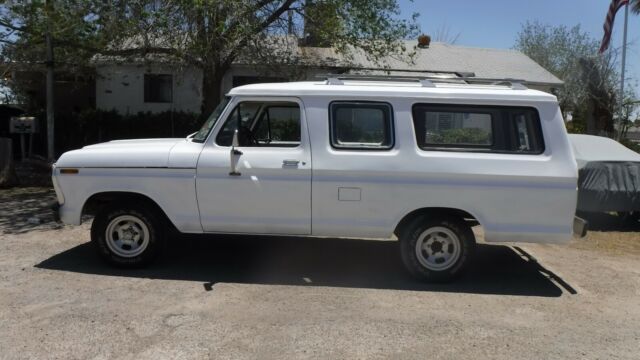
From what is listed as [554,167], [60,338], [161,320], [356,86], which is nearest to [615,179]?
[554,167]

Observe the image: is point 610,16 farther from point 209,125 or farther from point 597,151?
point 209,125

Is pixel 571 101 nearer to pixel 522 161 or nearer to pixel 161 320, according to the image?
pixel 522 161

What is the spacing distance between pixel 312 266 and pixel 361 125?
5.77 feet

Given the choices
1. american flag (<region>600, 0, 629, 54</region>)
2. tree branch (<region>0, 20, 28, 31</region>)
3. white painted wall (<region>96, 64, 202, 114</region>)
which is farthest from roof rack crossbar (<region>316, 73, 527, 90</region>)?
american flag (<region>600, 0, 629, 54</region>)

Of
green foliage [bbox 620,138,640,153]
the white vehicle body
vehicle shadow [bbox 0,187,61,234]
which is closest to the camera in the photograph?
the white vehicle body

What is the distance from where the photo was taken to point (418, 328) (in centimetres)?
485

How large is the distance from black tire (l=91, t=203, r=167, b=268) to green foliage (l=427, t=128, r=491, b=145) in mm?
3015

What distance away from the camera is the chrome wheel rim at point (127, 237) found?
6.12m

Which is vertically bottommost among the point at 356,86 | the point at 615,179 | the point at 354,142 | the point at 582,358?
the point at 582,358

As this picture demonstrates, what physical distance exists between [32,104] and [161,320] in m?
17.8

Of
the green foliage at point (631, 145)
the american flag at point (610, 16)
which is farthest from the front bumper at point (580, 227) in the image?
the american flag at point (610, 16)

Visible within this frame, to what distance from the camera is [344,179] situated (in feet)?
19.0

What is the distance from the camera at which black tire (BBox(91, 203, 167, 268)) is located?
238 inches

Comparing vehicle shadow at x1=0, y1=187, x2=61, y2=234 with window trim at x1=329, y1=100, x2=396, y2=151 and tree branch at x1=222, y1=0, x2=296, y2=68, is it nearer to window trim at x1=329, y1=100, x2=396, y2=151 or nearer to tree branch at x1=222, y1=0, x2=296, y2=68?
tree branch at x1=222, y1=0, x2=296, y2=68
